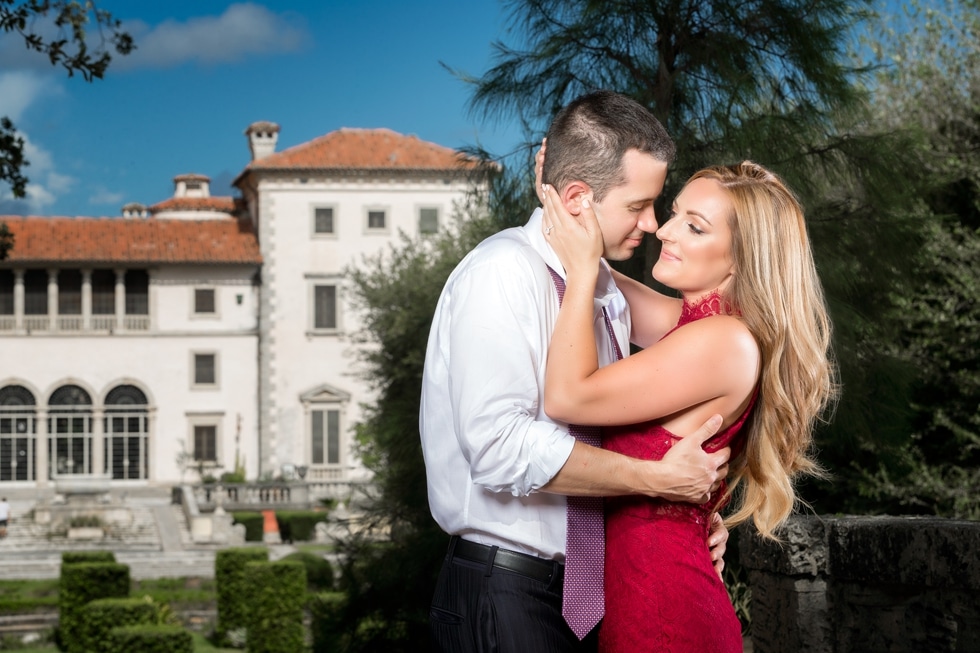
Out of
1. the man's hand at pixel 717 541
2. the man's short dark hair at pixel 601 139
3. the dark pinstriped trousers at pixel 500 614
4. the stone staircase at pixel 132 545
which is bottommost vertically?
the stone staircase at pixel 132 545

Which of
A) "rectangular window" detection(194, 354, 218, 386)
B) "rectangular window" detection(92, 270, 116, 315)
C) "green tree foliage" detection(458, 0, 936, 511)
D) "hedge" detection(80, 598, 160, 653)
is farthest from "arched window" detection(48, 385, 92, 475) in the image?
"green tree foliage" detection(458, 0, 936, 511)

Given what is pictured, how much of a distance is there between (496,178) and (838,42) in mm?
2101

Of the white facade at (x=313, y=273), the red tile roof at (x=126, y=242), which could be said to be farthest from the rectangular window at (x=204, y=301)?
the white facade at (x=313, y=273)

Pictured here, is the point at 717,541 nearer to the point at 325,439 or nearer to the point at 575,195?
the point at 575,195

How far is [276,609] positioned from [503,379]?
14388 millimetres

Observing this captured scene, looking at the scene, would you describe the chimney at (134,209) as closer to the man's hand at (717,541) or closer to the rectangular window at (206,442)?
the rectangular window at (206,442)

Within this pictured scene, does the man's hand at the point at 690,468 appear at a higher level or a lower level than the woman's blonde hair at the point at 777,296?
lower

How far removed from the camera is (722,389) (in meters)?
2.08

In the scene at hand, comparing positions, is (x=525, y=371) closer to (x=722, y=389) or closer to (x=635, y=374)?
(x=635, y=374)

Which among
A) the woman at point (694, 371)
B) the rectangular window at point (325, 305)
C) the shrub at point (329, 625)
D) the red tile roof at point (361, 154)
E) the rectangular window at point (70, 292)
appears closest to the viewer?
the woman at point (694, 371)

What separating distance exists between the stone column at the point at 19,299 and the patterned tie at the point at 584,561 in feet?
114

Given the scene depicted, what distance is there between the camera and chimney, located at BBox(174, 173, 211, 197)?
1577 inches

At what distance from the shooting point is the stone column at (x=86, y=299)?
3447cm

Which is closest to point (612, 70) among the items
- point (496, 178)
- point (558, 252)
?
point (496, 178)
